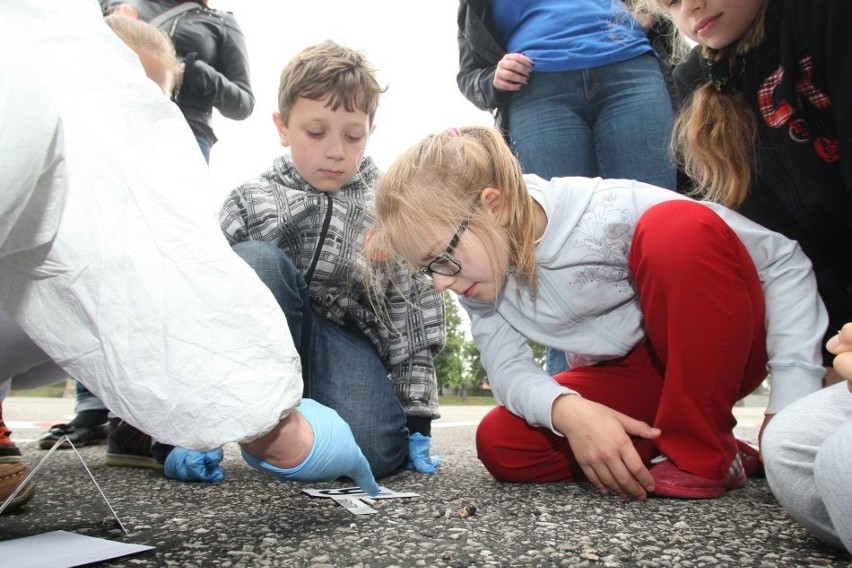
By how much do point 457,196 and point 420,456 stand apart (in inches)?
27.3

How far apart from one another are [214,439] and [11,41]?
0.43 metres

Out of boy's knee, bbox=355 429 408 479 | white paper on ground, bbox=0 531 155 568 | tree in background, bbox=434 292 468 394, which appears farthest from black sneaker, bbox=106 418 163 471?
tree in background, bbox=434 292 468 394

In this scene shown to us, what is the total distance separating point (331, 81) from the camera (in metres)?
1.71

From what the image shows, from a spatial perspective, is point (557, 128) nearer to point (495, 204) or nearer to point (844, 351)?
point (495, 204)

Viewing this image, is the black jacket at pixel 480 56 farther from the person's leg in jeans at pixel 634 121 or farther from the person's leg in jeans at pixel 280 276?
the person's leg in jeans at pixel 280 276

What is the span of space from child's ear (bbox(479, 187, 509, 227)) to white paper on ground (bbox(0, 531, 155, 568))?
30.4 inches

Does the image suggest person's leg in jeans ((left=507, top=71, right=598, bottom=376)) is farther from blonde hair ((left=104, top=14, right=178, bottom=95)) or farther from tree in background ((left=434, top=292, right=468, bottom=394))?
tree in background ((left=434, top=292, right=468, bottom=394))

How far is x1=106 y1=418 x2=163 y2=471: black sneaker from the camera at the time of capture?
1.59 m

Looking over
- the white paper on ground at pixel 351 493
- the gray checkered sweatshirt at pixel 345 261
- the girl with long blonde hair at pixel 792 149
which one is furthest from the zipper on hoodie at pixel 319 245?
the girl with long blonde hair at pixel 792 149

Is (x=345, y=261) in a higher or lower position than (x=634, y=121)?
lower

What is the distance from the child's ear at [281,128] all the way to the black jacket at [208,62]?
1.34ft

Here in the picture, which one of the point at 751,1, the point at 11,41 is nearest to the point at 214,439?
the point at 11,41

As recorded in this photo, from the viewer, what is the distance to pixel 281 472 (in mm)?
902

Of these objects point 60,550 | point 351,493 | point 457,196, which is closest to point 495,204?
point 457,196
